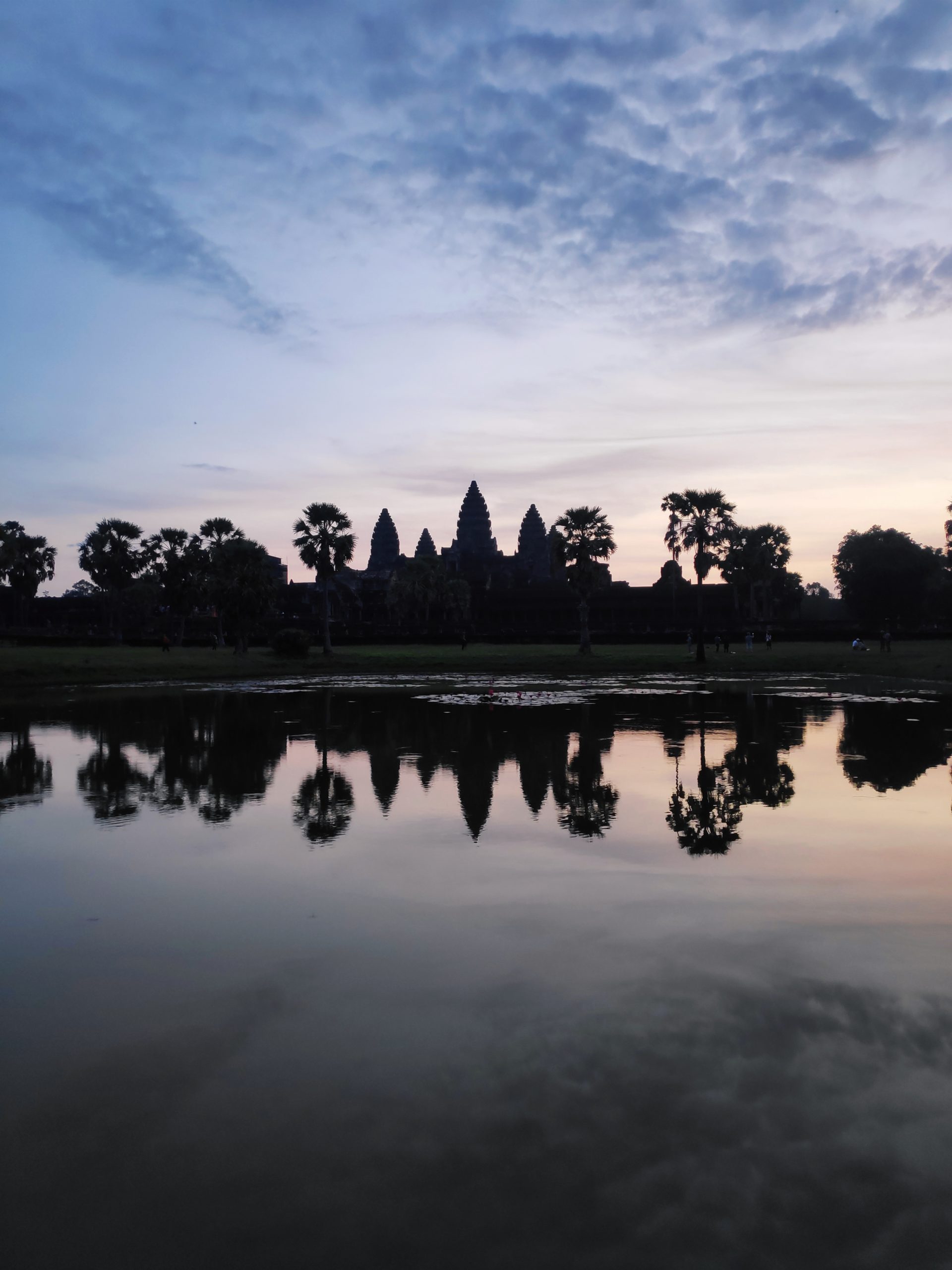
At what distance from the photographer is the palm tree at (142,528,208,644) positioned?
7550 centimetres

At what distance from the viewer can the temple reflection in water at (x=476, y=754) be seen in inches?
460

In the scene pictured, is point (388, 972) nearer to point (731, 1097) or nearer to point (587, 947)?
point (587, 947)

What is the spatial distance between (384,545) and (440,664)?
4311 inches

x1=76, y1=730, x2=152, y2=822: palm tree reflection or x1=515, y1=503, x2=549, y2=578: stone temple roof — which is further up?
x1=515, y1=503, x2=549, y2=578: stone temple roof

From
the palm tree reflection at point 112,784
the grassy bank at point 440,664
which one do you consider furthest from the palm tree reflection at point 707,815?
the grassy bank at point 440,664

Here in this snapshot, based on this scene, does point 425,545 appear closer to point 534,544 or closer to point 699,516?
point 534,544

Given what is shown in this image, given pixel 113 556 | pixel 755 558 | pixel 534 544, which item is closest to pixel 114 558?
pixel 113 556

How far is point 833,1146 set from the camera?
408 cm

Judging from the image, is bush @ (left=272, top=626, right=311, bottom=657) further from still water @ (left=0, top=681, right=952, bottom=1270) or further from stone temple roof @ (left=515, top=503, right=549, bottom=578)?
stone temple roof @ (left=515, top=503, right=549, bottom=578)

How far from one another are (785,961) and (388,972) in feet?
8.68

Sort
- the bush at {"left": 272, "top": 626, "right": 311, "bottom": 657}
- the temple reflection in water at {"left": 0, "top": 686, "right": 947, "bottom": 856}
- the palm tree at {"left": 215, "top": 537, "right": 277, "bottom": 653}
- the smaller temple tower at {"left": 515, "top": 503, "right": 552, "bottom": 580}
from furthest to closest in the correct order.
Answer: the smaller temple tower at {"left": 515, "top": 503, "right": 552, "bottom": 580} → the palm tree at {"left": 215, "top": 537, "right": 277, "bottom": 653} → the bush at {"left": 272, "top": 626, "right": 311, "bottom": 657} → the temple reflection in water at {"left": 0, "top": 686, "right": 947, "bottom": 856}

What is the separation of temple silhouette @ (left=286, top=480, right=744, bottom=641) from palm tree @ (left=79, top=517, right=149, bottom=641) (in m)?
17.9

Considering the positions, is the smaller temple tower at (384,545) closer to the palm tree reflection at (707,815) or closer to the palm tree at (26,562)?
the palm tree at (26,562)

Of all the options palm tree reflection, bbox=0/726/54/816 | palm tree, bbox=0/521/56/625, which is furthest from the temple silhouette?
palm tree reflection, bbox=0/726/54/816
